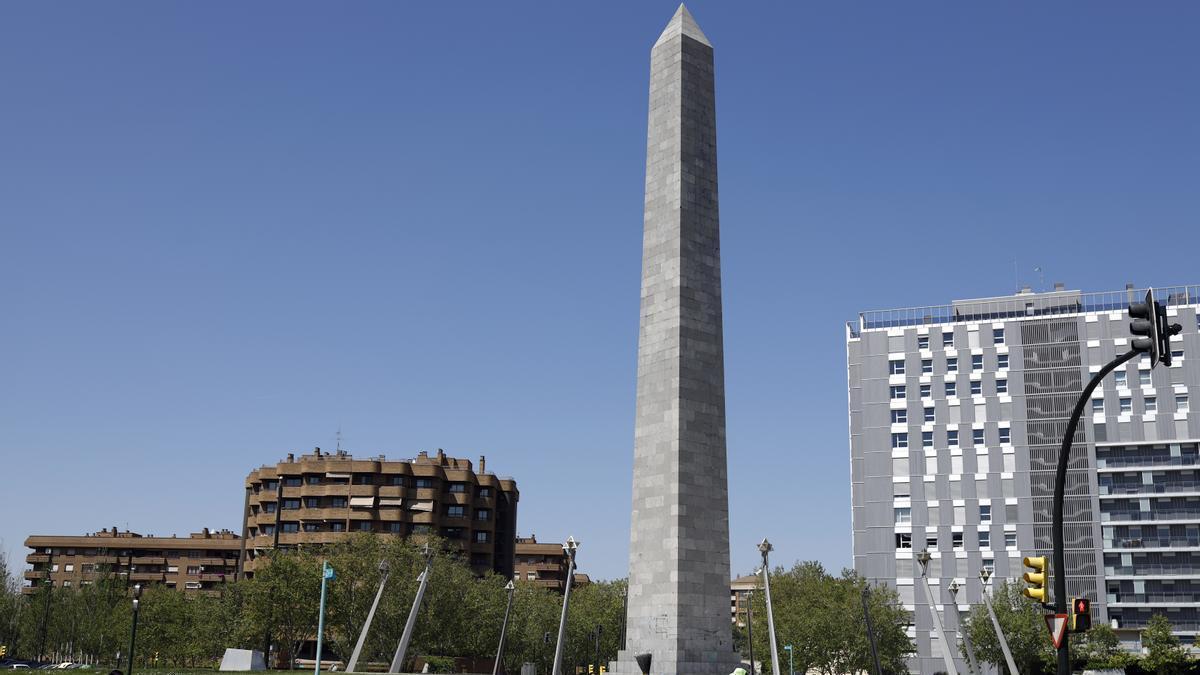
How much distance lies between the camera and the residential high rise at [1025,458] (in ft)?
290

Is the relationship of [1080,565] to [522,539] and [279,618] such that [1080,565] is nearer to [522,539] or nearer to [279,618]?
[279,618]

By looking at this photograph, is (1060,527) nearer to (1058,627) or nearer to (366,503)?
(1058,627)

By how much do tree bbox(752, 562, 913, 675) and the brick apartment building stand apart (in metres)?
77.0

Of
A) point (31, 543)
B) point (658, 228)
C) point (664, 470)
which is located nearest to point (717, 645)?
point (664, 470)

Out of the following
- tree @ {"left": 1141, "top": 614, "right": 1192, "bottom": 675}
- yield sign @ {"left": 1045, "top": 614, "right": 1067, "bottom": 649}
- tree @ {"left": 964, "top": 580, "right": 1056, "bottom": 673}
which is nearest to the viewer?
yield sign @ {"left": 1045, "top": 614, "right": 1067, "bottom": 649}

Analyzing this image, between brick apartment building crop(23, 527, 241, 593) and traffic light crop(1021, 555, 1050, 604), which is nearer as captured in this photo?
traffic light crop(1021, 555, 1050, 604)

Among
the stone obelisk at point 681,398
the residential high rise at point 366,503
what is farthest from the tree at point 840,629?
the stone obelisk at point 681,398

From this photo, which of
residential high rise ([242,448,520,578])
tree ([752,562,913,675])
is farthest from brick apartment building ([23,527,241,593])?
tree ([752,562,913,675])

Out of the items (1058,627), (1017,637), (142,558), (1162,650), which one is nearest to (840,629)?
(1017,637)

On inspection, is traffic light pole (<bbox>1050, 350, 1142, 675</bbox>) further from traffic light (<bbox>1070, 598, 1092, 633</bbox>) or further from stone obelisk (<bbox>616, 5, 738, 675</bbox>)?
stone obelisk (<bbox>616, 5, 738, 675</bbox>)

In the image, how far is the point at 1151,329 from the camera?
52.2 ft

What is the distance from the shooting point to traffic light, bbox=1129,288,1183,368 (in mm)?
15789

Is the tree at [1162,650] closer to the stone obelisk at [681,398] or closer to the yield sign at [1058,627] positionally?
the stone obelisk at [681,398]

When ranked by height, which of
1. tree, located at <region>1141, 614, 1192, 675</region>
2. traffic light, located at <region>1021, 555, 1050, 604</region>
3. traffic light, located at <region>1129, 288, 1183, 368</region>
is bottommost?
tree, located at <region>1141, 614, 1192, 675</region>
